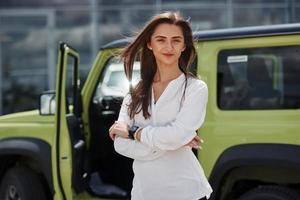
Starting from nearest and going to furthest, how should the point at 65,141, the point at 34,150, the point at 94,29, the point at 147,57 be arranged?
the point at 147,57, the point at 65,141, the point at 34,150, the point at 94,29

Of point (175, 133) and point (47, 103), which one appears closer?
point (175, 133)

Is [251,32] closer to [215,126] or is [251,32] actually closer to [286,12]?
[215,126]

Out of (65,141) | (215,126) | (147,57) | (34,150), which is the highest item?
(147,57)

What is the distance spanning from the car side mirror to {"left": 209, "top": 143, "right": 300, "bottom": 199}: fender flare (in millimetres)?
1553

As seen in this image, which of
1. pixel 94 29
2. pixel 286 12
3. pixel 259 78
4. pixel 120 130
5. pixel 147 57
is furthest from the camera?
pixel 286 12

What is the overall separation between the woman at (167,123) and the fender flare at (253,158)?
3.99 feet

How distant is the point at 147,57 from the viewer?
2918mm

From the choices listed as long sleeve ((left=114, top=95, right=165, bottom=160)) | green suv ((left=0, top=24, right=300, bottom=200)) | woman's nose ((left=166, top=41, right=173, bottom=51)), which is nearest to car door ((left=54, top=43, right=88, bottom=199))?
green suv ((left=0, top=24, right=300, bottom=200))

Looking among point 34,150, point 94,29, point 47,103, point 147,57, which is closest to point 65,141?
point 34,150

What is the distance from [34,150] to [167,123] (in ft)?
7.61

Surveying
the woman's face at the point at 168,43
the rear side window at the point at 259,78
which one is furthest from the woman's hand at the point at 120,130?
the rear side window at the point at 259,78

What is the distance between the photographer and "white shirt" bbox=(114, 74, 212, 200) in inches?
105

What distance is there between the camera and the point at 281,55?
13.7 ft

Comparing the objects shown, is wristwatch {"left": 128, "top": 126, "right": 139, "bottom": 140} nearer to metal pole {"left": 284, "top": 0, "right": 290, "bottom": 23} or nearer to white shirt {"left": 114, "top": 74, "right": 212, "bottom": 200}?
white shirt {"left": 114, "top": 74, "right": 212, "bottom": 200}
